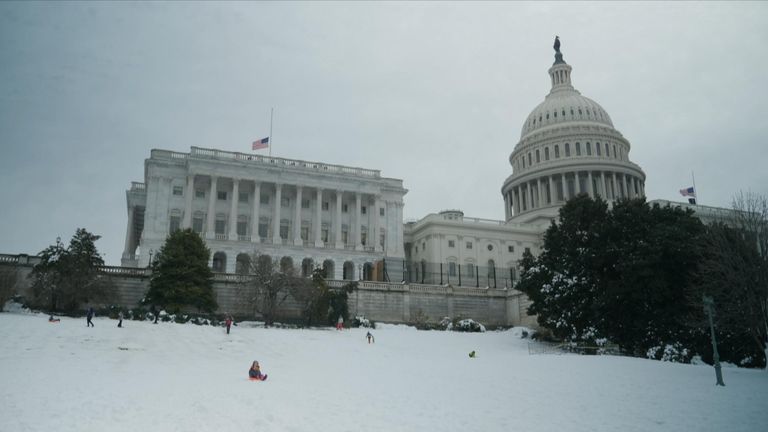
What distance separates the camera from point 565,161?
102 meters

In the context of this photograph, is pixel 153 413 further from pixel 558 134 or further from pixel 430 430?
pixel 558 134

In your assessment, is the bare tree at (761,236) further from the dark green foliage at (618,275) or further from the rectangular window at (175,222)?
A: the rectangular window at (175,222)

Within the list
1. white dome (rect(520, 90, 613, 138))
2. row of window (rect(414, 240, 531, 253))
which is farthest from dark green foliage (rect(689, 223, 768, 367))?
white dome (rect(520, 90, 613, 138))

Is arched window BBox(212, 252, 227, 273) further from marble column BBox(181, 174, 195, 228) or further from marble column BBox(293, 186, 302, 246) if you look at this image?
marble column BBox(293, 186, 302, 246)

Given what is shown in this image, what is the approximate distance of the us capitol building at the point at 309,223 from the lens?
67188 millimetres

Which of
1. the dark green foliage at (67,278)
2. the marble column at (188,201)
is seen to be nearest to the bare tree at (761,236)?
the dark green foliage at (67,278)

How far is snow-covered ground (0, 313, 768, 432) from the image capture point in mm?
15469

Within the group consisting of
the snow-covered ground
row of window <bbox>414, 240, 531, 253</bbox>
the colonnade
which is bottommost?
the snow-covered ground

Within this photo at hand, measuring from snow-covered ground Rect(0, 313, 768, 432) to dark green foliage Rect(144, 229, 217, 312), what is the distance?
6550mm

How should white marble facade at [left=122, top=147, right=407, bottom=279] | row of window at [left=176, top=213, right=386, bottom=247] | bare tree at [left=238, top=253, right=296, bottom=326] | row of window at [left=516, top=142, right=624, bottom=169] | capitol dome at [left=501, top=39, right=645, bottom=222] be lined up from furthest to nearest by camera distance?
row of window at [left=516, top=142, right=624, bottom=169] → capitol dome at [left=501, top=39, right=645, bottom=222] → row of window at [left=176, top=213, right=386, bottom=247] → white marble facade at [left=122, top=147, right=407, bottom=279] → bare tree at [left=238, top=253, right=296, bottom=326]

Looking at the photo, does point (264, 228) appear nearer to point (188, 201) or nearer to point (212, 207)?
point (212, 207)

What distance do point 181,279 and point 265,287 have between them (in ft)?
19.3

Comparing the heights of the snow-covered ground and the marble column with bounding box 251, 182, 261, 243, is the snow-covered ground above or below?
below

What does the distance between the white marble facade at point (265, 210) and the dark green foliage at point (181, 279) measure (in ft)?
66.2
